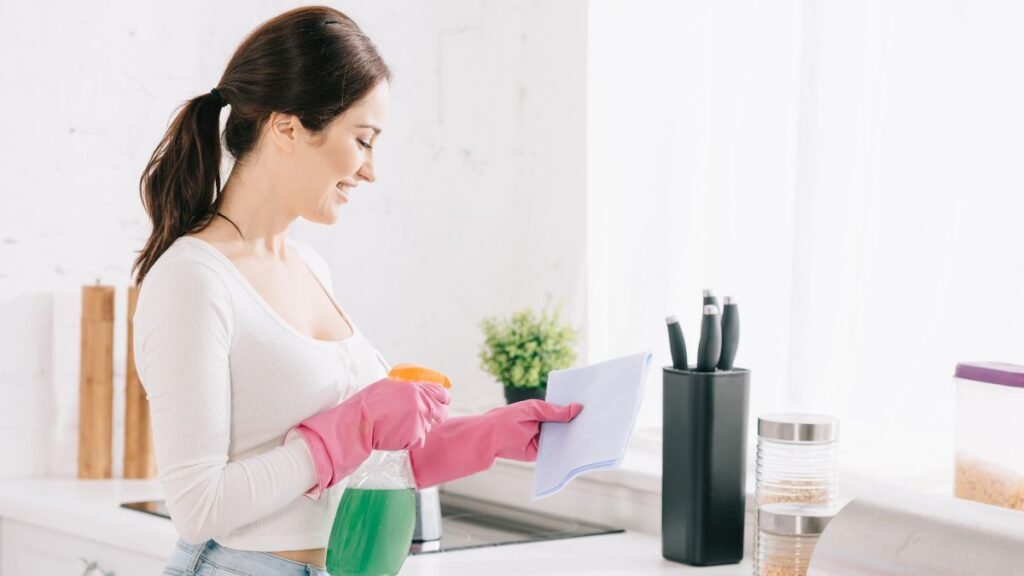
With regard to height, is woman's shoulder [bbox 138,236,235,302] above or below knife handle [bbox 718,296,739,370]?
above

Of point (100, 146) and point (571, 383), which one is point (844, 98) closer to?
point (571, 383)

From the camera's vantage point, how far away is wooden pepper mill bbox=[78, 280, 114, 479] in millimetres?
2016

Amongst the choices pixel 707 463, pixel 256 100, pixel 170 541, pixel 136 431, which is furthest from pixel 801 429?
pixel 136 431

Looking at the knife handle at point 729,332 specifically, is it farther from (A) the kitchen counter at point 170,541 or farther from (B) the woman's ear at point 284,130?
(B) the woman's ear at point 284,130

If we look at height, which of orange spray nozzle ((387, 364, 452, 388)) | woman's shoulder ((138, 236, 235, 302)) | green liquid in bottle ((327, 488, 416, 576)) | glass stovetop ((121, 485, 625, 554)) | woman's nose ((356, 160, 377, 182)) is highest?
woman's nose ((356, 160, 377, 182))

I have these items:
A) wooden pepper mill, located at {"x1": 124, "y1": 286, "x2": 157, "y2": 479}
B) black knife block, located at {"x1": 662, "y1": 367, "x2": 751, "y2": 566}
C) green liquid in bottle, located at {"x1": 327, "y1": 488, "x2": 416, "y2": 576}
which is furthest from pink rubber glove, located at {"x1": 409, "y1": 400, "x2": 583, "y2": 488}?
wooden pepper mill, located at {"x1": 124, "y1": 286, "x2": 157, "y2": 479}

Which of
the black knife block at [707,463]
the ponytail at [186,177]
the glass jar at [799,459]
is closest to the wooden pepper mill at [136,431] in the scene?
the ponytail at [186,177]

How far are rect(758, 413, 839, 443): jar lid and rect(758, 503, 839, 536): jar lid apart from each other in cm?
8

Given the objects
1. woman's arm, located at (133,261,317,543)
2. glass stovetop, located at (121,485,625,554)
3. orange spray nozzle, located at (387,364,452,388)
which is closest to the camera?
woman's arm, located at (133,261,317,543)

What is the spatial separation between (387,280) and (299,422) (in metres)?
1.09

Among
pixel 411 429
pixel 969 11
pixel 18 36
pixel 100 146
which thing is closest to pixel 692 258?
pixel 969 11

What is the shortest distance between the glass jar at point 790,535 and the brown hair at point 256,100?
0.66 m

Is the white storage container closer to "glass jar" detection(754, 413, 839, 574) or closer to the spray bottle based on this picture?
"glass jar" detection(754, 413, 839, 574)

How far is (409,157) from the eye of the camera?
2.38 meters
